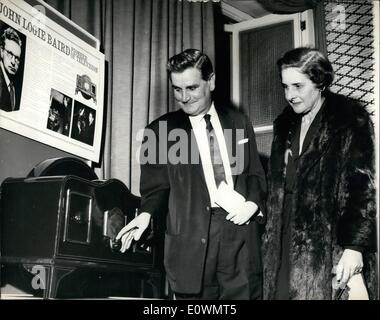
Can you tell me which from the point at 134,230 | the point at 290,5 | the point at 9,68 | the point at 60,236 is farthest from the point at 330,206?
the point at 290,5

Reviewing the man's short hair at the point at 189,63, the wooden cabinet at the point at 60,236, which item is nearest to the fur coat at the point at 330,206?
the man's short hair at the point at 189,63

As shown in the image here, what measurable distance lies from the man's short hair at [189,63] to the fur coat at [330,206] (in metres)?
0.44

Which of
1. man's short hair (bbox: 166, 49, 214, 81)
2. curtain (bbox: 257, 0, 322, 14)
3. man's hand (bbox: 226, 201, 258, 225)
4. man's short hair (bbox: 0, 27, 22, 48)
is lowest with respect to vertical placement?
man's hand (bbox: 226, 201, 258, 225)

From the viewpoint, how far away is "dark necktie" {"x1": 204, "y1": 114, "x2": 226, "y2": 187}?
65.1 inches

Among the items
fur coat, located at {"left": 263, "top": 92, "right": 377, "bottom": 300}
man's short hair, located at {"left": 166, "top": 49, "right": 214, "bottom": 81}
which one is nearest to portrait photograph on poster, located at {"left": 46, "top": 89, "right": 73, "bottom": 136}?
man's short hair, located at {"left": 166, "top": 49, "right": 214, "bottom": 81}

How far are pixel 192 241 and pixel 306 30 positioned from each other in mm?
1436

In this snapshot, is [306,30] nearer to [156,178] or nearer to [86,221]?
[156,178]

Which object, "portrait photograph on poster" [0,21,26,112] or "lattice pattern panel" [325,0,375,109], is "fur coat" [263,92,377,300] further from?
"portrait photograph on poster" [0,21,26,112]

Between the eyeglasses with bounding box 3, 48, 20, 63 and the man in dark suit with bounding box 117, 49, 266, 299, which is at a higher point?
the eyeglasses with bounding box 3, 48, 20, 63

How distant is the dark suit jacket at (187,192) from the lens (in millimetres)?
1546

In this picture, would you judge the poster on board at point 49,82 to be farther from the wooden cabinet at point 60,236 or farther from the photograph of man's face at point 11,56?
the wooden cabinet at point 60,236

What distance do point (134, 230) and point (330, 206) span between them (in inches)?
25.7

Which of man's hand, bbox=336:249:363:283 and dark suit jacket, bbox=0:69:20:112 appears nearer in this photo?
man's hand, bbox=336:249:363:283

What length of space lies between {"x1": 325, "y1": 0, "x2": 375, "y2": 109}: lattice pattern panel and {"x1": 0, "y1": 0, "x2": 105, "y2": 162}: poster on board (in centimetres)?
113
